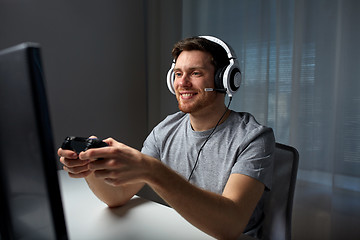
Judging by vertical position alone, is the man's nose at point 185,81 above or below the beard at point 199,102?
above

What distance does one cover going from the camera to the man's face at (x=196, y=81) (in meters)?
1.18

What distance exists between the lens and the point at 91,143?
631 millimetres

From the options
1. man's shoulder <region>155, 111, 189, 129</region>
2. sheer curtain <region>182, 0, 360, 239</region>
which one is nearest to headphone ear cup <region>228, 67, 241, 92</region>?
man's shoulder <region>155, 111, 189, 129</region>

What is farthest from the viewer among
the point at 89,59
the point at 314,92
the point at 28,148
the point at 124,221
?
the point at 89,59

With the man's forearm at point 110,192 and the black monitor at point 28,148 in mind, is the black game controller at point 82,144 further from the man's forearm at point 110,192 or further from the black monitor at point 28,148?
the man's forearm at point 110,192

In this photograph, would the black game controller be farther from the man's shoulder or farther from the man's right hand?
the man's shoulder

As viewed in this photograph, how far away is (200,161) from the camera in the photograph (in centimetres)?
116

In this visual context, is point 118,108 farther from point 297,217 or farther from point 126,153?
point 126,153

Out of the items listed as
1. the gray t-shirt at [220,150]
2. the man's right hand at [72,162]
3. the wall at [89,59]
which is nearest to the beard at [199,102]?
the gray t-shirt at [220,150]

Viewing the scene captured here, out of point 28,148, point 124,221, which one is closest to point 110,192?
point 124,221

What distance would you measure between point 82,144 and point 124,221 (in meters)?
0.36

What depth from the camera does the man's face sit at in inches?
46.4

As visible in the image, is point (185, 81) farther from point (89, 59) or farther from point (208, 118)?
point (89, 59)

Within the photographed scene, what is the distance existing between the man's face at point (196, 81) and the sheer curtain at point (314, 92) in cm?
79
